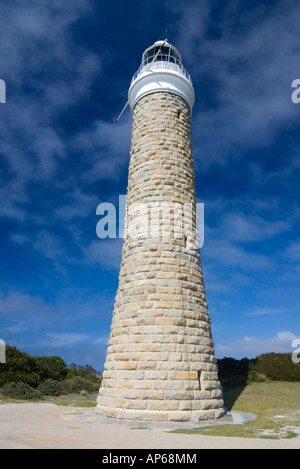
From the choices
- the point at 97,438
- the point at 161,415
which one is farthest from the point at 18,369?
the point at 97,438

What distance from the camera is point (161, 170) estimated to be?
1052cm

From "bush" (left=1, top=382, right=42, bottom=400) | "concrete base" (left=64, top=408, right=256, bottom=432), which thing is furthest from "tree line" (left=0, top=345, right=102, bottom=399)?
"concrete base" (left=64, top=408, right=256, bottom=432)

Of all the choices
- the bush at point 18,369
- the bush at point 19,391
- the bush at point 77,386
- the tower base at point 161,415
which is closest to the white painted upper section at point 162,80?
the tower base at point 161,415

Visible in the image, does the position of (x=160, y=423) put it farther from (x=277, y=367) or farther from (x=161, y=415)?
(x=277, y=367)

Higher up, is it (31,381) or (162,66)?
(162,66)

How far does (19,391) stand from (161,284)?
332 inches

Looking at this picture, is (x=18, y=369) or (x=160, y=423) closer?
(x=160, y=423)

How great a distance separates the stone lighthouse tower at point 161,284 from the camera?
812cm

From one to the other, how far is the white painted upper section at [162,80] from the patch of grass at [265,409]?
10555mm

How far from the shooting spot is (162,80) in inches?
455

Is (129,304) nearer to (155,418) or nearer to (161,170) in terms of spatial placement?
(155,418)

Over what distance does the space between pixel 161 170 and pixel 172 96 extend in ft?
10.3

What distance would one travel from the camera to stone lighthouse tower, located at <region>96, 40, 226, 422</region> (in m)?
8.12
